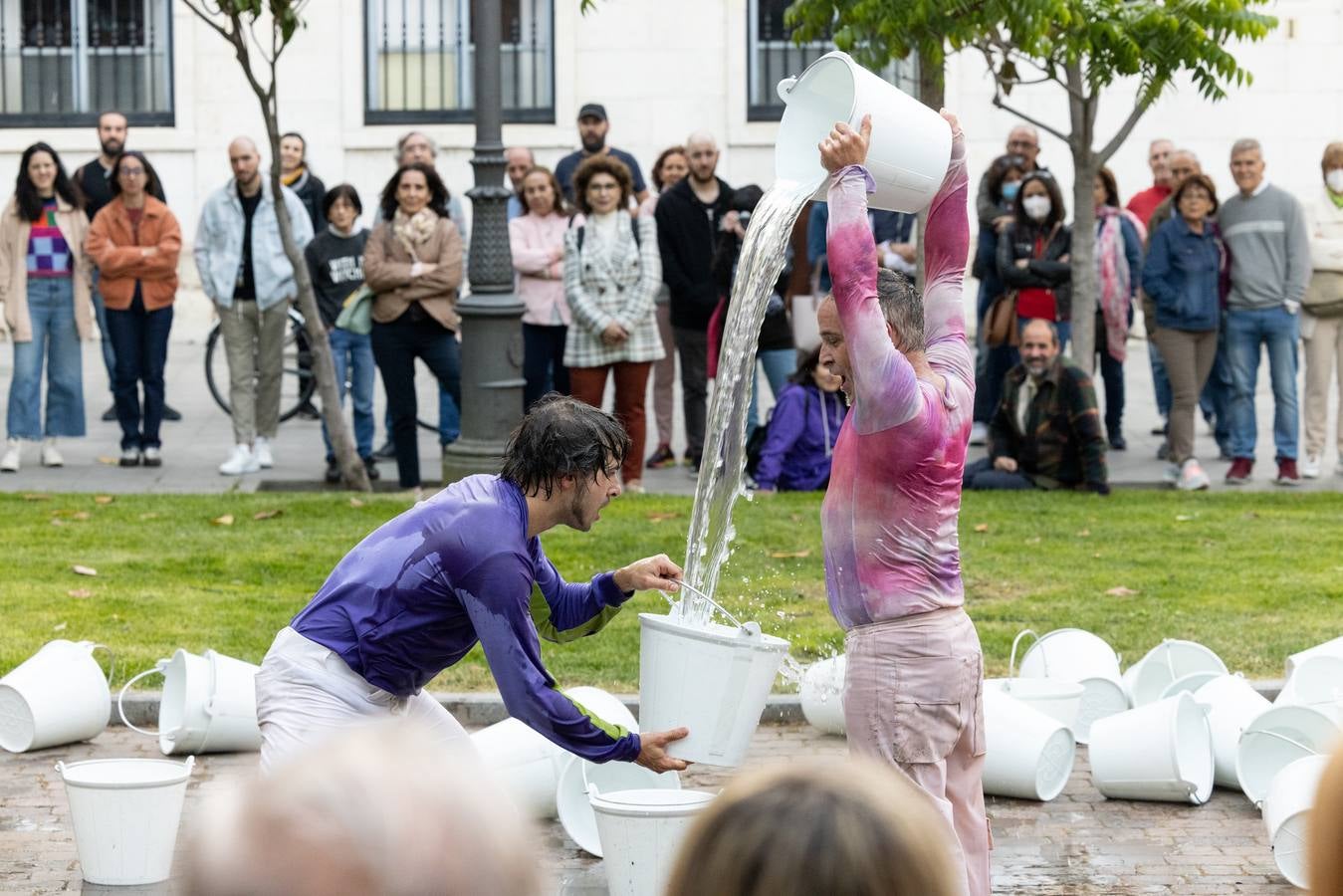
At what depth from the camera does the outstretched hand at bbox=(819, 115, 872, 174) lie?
4836 mm

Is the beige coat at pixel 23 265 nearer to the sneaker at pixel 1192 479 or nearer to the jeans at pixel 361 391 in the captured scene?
the jeans at pixel 361 391

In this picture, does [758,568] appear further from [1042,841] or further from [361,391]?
[361,391]

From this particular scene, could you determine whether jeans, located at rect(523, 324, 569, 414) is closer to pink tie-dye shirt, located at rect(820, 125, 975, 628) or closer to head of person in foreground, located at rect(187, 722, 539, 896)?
pink tie-dye shirt, located at rect(820, 125, 975, 628)

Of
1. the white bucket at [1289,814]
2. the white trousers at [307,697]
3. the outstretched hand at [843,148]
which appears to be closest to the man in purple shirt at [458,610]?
the white trousers at [307,697]

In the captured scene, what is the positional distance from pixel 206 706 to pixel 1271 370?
8.68m

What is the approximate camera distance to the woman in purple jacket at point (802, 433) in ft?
41.3

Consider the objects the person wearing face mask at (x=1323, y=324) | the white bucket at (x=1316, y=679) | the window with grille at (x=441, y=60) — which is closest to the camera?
the white bucket at (x=1316, y=679)

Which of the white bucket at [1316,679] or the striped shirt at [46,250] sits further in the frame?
the striped shirt at [46,250]

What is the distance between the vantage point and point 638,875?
570 cm

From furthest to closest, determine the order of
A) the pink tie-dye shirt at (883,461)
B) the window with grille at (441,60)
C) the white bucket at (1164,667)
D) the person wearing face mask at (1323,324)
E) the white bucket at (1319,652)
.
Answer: the window with grille at (441,60) < the person wearing face mask at (1323,324) < the white bucket at (1164,667) < the white bucket at (1319,652) < the pink tie-dye shirt at (883,461)

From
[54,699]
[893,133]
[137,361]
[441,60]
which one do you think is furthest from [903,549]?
[441,60]

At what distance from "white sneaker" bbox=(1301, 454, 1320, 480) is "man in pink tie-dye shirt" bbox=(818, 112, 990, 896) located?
971 centimetres

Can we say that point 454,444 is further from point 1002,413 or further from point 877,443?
point 877,443

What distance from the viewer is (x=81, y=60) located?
75.2ft
